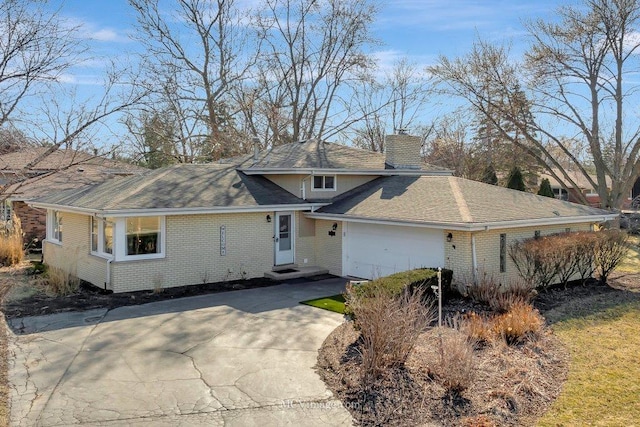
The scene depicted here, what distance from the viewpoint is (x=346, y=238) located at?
52.1ft

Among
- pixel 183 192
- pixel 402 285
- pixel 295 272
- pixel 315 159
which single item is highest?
pixel 315 159

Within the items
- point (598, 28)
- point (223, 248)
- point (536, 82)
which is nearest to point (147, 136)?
point (223, 248)

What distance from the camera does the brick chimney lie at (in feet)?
64.6

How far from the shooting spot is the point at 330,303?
1213 cm

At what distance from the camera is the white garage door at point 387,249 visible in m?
13.3

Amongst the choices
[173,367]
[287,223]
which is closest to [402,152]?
[287,223]

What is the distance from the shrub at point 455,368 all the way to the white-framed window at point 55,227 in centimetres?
1516

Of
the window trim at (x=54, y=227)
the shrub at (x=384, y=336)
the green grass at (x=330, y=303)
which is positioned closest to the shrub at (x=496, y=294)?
the green grass at (x=330, y=303)

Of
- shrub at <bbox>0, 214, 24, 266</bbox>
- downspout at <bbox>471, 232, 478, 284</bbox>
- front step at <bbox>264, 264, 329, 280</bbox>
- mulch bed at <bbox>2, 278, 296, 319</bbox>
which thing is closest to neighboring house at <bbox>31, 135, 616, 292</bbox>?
downspout at <bbox>471, 232, 478, 284</bbox>

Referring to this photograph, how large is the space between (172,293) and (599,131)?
24918 mm

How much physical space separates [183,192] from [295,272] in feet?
14.5

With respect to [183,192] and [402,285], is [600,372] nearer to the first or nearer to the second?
[402,285]

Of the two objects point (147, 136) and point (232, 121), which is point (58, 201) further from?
point (232, 121)

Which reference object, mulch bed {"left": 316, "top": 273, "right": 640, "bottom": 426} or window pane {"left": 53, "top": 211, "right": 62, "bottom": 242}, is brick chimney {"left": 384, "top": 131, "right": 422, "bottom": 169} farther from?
window pane {"left": 53, "top": 211, "right": 62, "bottom": 242}
